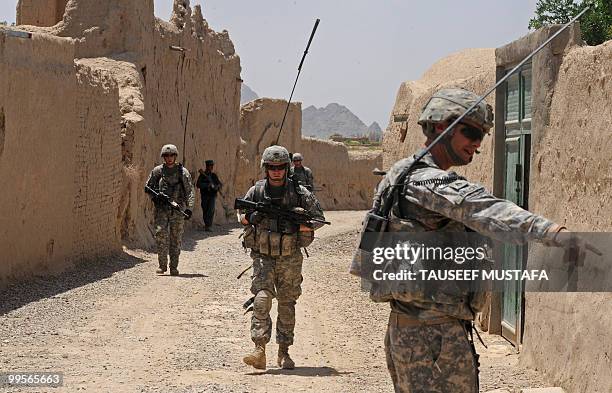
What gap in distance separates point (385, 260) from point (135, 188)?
494 inches

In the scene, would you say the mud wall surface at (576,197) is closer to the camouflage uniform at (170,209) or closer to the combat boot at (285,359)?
the combat boot at (285,359)

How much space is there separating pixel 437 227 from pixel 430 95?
27.4ft

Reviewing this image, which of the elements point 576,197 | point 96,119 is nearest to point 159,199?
point 96,119

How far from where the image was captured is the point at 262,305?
24.0 feet

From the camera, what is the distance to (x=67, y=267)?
1266 centimetres

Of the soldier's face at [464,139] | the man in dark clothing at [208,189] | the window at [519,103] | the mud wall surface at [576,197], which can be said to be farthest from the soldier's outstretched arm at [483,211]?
the man in dark clothing at [208,189]

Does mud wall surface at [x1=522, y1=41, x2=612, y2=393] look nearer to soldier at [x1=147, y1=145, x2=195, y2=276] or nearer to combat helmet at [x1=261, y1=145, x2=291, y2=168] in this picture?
combat helmet at [x1=261, y1=145, x2=291, y2=168]

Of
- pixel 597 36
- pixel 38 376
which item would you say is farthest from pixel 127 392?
pixel 597 36

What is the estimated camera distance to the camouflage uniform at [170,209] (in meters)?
13.2

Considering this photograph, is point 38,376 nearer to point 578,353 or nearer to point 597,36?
point 578,353

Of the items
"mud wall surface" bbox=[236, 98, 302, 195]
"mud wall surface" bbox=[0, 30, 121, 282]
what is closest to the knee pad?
"mud wall surface" bbox=[0, 30, 121, 282]

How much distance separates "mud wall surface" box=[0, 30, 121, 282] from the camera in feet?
35.6

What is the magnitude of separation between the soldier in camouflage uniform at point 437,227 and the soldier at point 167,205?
9.30 meters

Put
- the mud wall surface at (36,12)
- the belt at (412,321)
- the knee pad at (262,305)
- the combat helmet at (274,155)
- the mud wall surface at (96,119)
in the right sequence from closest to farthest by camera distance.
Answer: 1. the belt at (412,321)
2. the knee pad at (262,305)
3. the combat helmet at (274,155)
4. the mud wall surface at (96,119)
5. the mud wall surface at (36,12)
